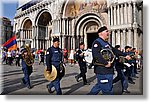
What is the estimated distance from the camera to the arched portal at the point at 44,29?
2234 cm

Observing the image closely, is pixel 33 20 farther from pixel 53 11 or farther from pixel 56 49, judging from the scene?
pixel 56 49

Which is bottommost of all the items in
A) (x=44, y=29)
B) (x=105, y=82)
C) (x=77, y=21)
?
(x=105, y=82)

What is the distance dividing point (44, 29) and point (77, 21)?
18.5 ft

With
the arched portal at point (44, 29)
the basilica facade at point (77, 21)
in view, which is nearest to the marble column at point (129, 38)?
the basilica facade at point (77, 21)

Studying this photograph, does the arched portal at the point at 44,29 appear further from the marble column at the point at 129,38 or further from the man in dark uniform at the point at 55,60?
the man in dark uniform at the point at 55,60

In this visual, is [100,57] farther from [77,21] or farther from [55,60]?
[77,21]

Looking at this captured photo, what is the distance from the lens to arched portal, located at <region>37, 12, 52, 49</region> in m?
22.3

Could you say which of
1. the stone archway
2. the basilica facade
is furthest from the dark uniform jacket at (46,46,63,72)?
the stone archway

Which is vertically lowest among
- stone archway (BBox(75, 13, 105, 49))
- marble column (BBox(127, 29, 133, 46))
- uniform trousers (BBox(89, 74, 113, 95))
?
uniform trousers (BBox(89, 74, 113, 95))

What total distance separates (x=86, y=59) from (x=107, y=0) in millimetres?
9299

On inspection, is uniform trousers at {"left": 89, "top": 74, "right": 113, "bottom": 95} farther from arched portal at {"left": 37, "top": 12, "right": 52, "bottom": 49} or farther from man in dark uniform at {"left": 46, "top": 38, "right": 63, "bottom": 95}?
arched portal at {"left": 37, "top": 12, "right": 52, "bottom": 49}

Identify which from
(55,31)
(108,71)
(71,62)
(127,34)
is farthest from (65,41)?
(108,71)

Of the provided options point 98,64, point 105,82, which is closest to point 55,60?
point 98,64

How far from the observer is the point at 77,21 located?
1883 centimetres
